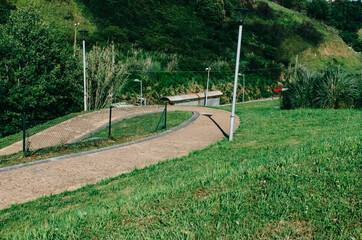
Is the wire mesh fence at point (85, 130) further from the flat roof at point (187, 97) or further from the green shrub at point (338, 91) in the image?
the flat roof at point (187, 97)

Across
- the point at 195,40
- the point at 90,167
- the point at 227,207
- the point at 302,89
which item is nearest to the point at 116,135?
the point at 90,167

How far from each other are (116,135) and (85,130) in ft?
10.7

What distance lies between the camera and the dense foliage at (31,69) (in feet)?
70.4

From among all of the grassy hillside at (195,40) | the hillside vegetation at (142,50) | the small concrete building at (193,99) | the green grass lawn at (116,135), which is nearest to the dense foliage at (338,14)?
the hillside vegetation at (142,50)

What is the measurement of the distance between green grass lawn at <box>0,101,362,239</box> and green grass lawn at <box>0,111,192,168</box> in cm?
430

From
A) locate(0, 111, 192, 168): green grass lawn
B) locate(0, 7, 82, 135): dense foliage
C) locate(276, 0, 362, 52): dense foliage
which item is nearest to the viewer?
locate(0, 111, 192, 168): green grass lawn

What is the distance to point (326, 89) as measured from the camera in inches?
634

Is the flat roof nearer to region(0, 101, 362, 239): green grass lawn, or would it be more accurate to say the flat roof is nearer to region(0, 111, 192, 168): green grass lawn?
region(0, 111, 192, 168): green grass lawn

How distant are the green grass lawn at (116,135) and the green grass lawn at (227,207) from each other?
14.1ft

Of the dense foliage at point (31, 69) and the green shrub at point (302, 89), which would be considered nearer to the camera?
the green shrub at point (302, 89)

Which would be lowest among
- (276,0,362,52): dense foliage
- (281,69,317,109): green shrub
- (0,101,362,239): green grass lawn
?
(0,101,362,239): green grass lawn

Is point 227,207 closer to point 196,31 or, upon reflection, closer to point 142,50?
point 142,50

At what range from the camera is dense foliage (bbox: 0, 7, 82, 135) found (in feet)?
70.4

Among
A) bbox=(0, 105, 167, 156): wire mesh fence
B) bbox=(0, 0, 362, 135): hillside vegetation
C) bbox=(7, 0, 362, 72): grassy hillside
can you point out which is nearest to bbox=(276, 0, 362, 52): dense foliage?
bbox=(0, 0, 362, 135): hillside vegetation
